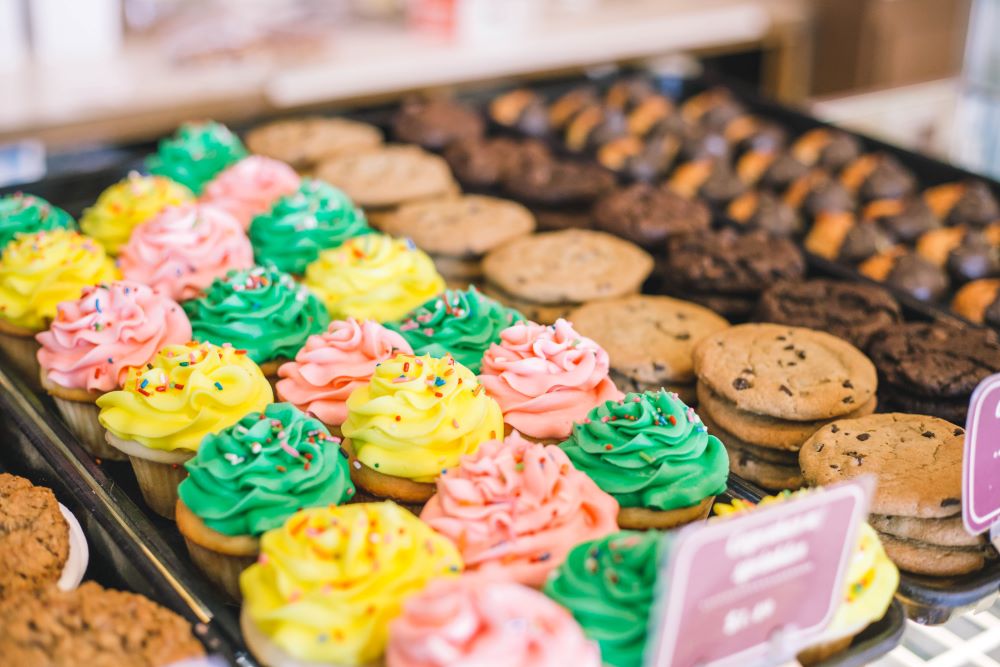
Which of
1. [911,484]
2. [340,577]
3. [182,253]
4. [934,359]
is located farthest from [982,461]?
[182,253]

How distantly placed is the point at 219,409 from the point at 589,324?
108 cm

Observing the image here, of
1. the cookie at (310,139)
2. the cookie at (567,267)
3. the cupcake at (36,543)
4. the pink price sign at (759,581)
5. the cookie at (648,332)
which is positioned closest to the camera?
the pink price sign at (759,581)

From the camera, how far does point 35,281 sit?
9.53 ft

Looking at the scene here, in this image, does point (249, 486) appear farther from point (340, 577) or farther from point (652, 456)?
point (652, 456)

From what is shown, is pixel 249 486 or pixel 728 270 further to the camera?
pixel 728 270

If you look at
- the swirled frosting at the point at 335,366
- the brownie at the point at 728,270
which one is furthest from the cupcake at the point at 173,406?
the brownie at the point at 728,270

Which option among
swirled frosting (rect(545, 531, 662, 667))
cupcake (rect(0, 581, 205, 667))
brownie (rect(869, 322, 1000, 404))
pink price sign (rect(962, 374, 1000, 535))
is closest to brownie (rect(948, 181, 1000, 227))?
brownie (rect(869, 322, 1000, 404))

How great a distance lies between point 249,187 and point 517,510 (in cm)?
Answer: 201

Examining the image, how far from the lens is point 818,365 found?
8.84 ft

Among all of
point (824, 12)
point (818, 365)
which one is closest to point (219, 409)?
point (818, 365)

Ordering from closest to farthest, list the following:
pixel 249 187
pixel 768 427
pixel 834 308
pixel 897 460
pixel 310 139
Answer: pixel 897 460
pixel 768 427
pixel 834 308
pixel 249 187
pixel 310 139

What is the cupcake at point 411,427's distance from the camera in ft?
7.32

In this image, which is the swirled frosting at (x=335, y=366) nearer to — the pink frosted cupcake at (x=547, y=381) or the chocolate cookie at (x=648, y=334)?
the pink frosted cupcake at (x=547, y=381)

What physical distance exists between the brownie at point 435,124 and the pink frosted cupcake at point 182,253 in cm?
133
